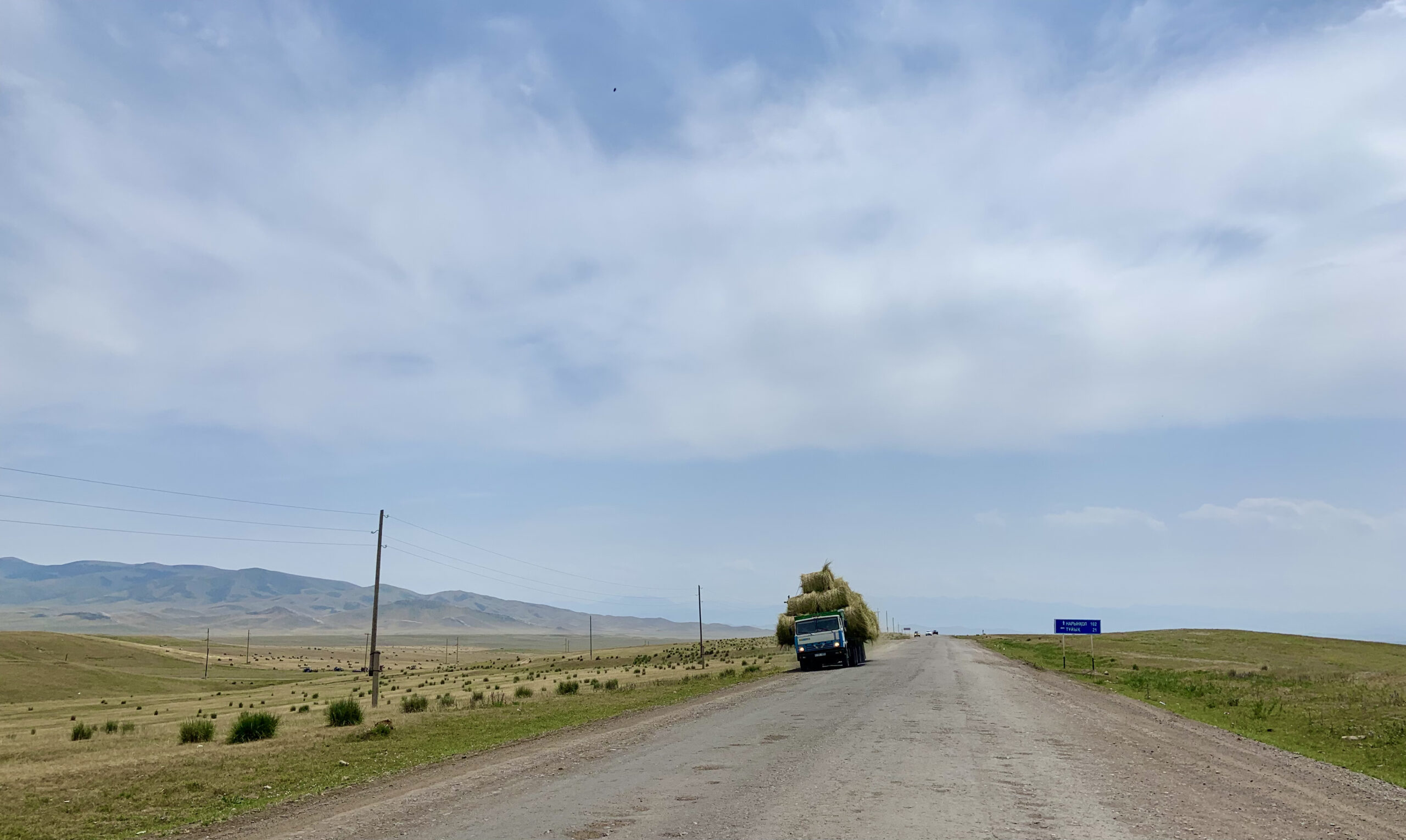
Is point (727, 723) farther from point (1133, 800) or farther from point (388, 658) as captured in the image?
point (388, 658)

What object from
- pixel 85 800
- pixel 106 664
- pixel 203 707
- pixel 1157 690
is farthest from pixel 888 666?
pixel 106 664

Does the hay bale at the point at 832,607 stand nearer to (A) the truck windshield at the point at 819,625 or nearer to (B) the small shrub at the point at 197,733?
(A) the truck windshield at the point at 819,625

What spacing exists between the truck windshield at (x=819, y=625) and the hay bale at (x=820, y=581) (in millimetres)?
3677

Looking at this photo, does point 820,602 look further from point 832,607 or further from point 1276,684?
point 1276,684

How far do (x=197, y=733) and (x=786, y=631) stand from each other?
30698mm

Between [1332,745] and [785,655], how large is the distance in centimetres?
5887

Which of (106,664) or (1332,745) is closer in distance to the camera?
(1332,745)

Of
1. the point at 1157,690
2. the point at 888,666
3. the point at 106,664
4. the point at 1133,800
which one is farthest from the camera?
the point at 106,664

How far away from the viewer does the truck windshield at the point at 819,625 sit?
1773 inches

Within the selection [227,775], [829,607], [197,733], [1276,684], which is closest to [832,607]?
[829,607]

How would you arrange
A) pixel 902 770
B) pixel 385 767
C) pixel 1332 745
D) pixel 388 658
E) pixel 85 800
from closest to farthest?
pixel 902 770 → pixel 85 800 → pixel 385 767 → pixel 1332 745 → pixel 388 658

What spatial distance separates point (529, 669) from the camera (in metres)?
84.8

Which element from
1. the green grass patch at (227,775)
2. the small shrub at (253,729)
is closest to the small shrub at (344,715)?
the green grass patch at (227,775)

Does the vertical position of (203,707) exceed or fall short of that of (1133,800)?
it falls short
